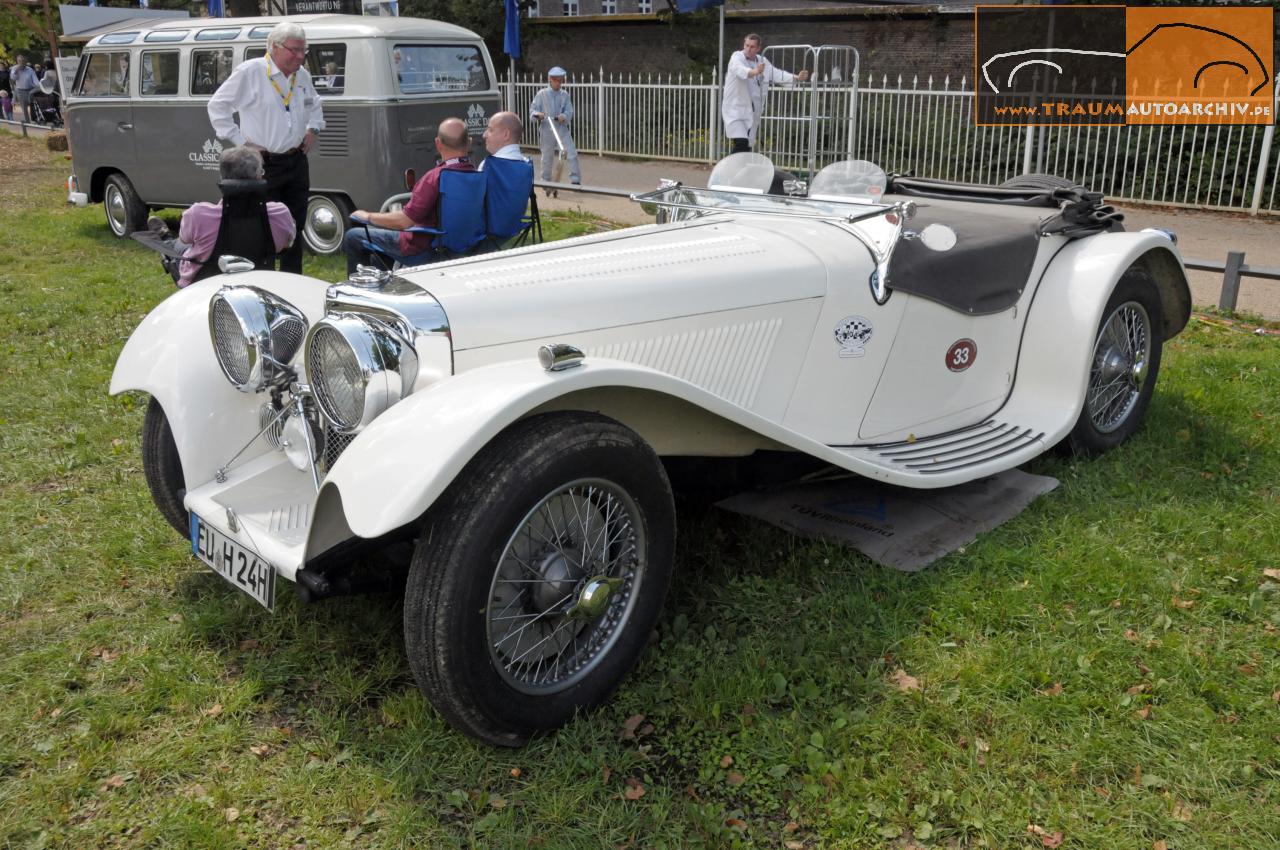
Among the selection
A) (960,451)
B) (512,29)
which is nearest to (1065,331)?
(960,451)

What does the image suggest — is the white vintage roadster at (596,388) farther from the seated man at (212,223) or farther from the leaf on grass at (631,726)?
the seated man at (212,223)

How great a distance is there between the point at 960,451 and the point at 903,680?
46.2 inches

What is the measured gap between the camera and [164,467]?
351 centimetres

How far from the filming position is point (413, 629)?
8.20 ft

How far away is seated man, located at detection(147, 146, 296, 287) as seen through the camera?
233 inches

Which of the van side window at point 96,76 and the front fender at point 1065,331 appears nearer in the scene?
the front fender at point 1065,331

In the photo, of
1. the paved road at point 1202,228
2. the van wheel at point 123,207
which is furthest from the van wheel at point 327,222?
the paved road at point 1202,228

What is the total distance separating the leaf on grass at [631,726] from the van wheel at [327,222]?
802cm

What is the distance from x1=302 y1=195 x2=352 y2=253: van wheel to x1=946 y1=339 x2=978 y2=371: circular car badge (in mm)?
7347

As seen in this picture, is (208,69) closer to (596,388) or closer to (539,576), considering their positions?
(596,388)

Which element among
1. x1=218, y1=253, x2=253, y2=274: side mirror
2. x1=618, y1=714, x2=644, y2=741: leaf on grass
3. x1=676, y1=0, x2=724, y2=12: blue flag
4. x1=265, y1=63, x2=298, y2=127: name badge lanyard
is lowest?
x1=618, y1=714, x2=644, y2=741: leaf on grass

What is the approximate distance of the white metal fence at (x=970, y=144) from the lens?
1167 cm

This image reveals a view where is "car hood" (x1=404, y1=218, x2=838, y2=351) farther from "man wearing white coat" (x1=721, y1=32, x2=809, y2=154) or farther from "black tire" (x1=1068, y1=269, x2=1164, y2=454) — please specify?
"man wearing white coat" (x1=721, y1=32, x2=809, y2=154)

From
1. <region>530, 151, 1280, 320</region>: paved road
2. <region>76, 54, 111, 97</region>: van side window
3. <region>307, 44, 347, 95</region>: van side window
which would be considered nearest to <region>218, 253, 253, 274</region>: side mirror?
<region>307, 44, 347, 95</region>: van side window
